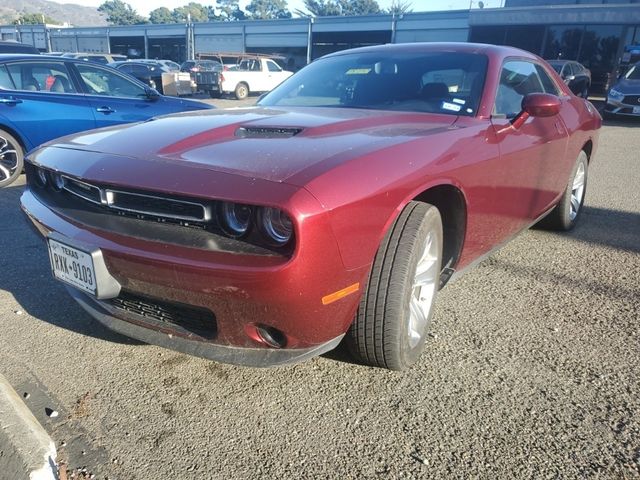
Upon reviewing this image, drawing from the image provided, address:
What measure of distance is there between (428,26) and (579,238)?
1231 inches

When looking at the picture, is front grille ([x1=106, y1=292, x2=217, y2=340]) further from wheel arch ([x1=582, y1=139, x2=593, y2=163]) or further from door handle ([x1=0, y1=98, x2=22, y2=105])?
door handle ([x1=0, y1=98, x2=22, y2=105])

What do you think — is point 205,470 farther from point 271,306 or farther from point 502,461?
point 502,461

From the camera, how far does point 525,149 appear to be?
3.08 m

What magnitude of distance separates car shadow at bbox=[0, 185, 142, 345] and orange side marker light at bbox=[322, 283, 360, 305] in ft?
4.14

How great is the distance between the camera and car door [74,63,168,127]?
628 centimetres

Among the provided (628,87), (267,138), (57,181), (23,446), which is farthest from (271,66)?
(23,446)

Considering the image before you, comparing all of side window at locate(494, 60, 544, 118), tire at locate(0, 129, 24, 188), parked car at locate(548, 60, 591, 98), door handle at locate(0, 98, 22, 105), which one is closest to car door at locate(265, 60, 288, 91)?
parked car at locate(548, 60, 591, 98)

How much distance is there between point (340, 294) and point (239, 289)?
366mm

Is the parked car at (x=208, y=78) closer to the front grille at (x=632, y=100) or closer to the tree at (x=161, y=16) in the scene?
the front grille at (x=632, y=100)

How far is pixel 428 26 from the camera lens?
32281 millimetres

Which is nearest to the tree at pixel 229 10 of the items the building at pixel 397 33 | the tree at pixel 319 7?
the tree at pixel 319 7

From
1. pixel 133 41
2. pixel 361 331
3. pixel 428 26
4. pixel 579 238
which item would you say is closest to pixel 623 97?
pixel 579 238

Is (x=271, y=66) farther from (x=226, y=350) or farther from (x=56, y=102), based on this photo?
(x=226, y=350)

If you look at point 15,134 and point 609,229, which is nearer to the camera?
point 609,229
